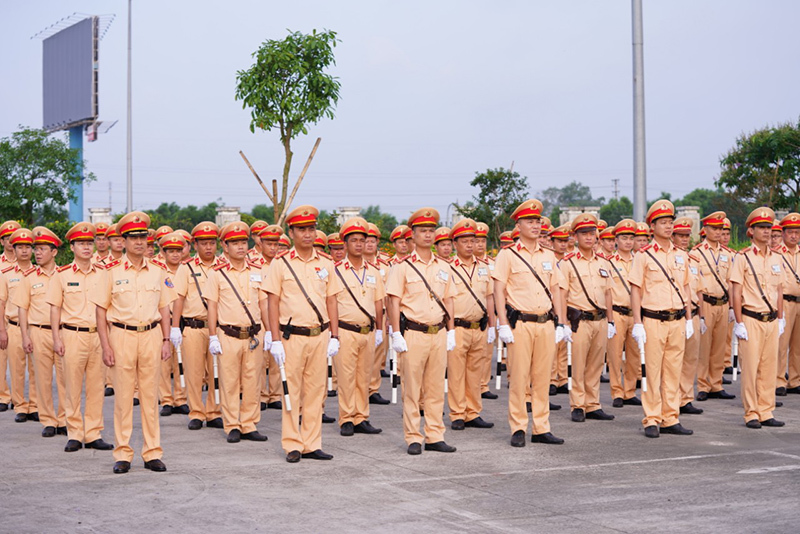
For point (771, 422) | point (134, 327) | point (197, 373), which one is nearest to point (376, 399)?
point (197, 373)

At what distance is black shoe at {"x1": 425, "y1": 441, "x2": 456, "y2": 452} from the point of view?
9.64m

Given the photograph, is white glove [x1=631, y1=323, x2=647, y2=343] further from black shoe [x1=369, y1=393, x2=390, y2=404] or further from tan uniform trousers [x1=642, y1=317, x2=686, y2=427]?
black shoe [x1=369, y1=393, x2=390, y2=404]

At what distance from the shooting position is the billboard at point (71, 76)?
51.3 metres

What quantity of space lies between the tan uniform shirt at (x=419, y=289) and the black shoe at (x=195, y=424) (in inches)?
118

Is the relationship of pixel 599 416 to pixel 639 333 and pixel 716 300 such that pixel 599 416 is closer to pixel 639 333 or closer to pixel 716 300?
pixel 639 333

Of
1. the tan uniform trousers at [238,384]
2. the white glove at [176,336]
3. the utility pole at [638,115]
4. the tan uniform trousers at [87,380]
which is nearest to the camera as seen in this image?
the tan uniform trousers at [87,380]

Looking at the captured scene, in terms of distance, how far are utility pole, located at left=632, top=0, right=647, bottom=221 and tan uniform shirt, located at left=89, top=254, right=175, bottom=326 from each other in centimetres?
956

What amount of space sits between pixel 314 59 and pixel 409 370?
12.6m

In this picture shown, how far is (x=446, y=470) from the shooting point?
28.7 ft

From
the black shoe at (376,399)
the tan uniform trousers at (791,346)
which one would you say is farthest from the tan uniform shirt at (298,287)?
the tan uniform trousers at (791,346)

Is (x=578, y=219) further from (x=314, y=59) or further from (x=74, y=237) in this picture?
(x=314, y=59)

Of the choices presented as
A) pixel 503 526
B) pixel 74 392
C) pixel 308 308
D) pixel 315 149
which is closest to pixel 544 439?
pixel 308 308

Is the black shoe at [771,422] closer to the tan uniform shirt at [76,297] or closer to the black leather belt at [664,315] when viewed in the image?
the black leather belt at [664,315]

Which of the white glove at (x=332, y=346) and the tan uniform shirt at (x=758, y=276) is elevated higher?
the tan uniform shirt at (x=758, y=276)
